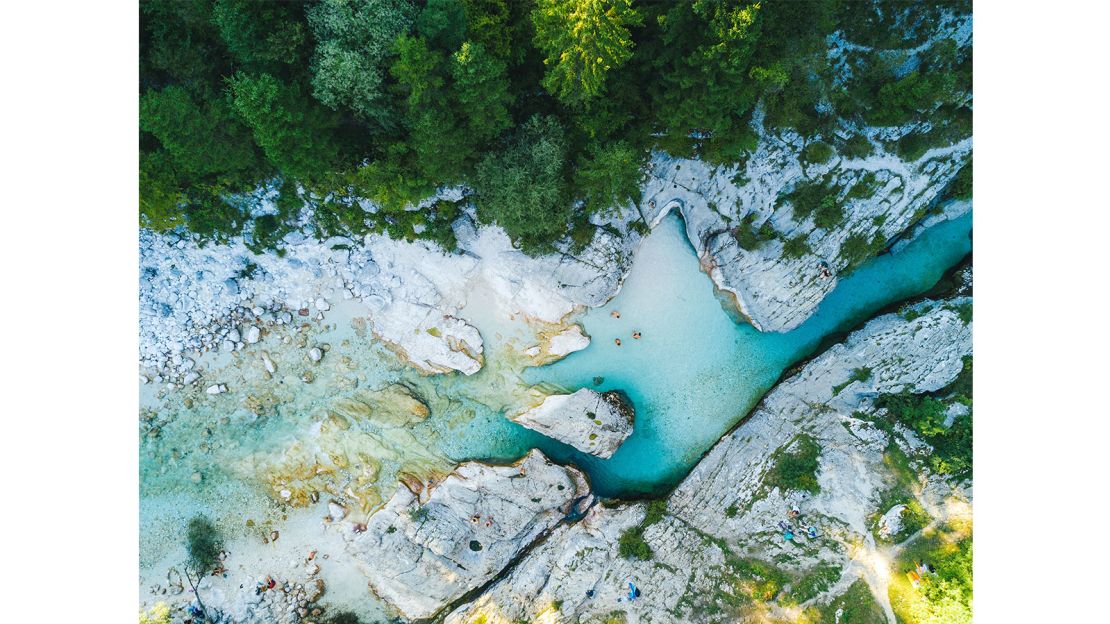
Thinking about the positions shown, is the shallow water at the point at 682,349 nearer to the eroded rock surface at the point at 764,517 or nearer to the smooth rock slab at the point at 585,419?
the smooth rock slab at the point at 585,419

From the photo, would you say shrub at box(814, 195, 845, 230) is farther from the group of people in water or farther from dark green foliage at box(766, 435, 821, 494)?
dark green foliage at box(766, 435, 821, 494)

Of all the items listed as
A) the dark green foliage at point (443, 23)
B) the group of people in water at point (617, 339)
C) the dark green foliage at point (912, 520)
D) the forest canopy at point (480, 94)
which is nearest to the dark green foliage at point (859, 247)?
the forest canopy at point (480, 94)

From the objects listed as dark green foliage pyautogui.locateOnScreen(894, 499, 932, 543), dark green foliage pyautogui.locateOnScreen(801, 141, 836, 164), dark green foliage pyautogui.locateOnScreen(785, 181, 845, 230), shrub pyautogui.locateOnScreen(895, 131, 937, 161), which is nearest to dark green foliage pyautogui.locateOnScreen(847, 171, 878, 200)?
dark green foliage pyautogui.locateOnScreen(785, 181, 845, 230)

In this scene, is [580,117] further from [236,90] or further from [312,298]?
[312,298]

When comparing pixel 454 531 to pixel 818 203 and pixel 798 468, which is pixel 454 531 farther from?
pixel 818 203
